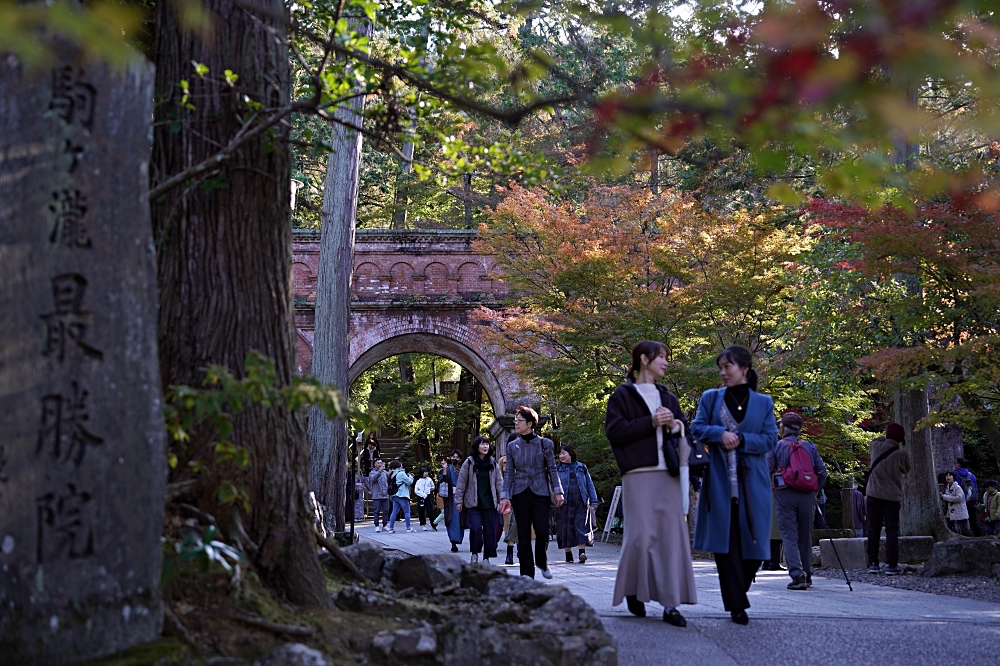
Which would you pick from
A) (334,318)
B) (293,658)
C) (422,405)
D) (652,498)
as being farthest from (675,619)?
(422,405)

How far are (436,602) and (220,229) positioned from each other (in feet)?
6.86

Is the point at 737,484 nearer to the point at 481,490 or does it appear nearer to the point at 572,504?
the point at 481,490

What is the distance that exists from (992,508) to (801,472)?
35.9ft

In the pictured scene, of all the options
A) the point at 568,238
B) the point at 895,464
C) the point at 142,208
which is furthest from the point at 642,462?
the point at 568,238

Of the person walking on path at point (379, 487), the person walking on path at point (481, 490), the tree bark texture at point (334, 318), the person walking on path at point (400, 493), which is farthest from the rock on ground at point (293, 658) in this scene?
the person walking on path at point (379, 487)

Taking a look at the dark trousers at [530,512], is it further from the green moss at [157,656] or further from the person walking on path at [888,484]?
the green moss at [157,656]

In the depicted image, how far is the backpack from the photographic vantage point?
9.76m

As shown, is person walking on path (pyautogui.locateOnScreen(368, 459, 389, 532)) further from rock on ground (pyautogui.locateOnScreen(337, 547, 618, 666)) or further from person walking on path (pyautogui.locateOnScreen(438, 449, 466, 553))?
rock on ground (pyautogui.locateOnScreen(337, 547, 618, 666))

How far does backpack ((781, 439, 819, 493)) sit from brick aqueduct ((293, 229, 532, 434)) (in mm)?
15726

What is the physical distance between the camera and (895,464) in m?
11.5

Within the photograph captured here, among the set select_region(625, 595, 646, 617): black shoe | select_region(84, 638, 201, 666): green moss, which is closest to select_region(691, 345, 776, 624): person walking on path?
select_region(625, 595, 646, 617): black shoe

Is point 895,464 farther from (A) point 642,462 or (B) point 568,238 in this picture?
(B) point 568,238

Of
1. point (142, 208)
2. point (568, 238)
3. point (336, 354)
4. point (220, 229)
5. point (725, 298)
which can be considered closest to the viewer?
point (142, 208)

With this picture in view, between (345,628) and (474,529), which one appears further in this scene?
(474,529)
